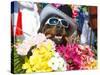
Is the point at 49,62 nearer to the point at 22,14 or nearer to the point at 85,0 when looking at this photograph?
the point at 22,14

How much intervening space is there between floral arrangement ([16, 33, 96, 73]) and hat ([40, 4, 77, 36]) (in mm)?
118

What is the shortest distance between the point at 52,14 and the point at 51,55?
0.31 m

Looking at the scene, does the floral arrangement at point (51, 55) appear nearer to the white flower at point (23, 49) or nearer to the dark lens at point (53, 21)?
the white flower at point (23, 49)

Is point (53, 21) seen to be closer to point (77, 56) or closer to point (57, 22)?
point (57, 22)

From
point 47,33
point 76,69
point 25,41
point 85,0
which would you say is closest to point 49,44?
point 47,33

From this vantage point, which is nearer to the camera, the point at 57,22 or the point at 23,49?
the point at 23,49

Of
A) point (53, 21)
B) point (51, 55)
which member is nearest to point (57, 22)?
point (53, 21)

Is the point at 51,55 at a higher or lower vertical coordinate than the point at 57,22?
lower

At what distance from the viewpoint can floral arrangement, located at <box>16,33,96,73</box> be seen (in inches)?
62.1

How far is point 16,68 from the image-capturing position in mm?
1534

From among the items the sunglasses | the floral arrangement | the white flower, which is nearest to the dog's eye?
the sunglasses

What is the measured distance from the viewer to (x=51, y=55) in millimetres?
1642

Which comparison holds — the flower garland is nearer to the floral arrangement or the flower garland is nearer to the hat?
the floral arrangement

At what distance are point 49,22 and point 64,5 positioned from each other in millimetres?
183
